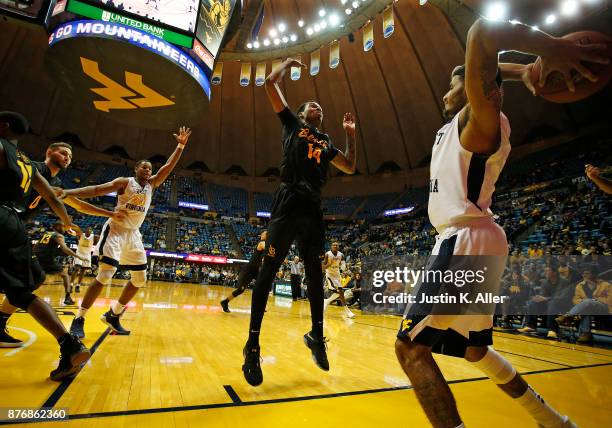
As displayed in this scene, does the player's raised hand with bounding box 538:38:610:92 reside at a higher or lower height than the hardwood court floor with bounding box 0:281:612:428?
higher

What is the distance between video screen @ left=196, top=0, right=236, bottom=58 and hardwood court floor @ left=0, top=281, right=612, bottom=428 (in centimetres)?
623

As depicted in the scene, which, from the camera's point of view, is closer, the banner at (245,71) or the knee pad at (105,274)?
the knee pad at (105,274)

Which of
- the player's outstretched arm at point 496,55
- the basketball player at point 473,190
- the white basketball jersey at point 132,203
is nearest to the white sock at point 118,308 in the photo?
the white basketball jersey at point 132,203

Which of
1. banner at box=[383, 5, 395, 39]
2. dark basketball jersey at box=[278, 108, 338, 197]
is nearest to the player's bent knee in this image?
dark basketball jersey at box=[278, 108, 338, 197]

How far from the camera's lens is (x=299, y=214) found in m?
2.59

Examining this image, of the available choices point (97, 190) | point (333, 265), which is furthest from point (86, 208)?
point (333, 265)

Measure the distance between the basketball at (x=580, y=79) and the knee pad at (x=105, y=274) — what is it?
4.40m

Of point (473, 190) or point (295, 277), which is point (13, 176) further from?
point (295, 277)

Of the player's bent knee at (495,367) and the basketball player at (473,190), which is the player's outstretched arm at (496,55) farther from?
the player's bent knee at (495,367)

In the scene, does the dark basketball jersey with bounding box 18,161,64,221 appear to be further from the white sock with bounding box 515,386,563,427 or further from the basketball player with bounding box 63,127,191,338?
the white sock with bounding box 515,386,563,427

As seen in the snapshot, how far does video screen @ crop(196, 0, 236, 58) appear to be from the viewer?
7148 millimetres

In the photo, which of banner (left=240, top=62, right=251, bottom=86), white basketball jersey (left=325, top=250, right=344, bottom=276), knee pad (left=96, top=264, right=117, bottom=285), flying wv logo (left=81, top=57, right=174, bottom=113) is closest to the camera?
knee pad (left=96, top=264, right=117, bottom=285)

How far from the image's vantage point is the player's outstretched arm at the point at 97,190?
3.31 meters

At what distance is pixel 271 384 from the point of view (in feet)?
8.18
